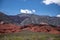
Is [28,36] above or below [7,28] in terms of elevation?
below

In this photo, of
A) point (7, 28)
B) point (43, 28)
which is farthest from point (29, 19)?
point (7, 28)

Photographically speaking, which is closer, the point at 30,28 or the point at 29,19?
the point at 30,28

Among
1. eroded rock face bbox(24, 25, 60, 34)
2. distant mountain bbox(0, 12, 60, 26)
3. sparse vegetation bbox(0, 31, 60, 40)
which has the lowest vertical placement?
sparse vegetation bbox(0, 31, 60, 40)

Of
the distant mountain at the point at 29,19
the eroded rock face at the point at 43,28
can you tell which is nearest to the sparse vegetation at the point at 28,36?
the eroded rock face at the point at 43,28

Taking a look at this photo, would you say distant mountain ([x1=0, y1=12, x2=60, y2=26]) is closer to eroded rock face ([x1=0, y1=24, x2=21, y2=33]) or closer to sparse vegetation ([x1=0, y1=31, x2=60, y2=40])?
eroded rock face ([x1=0, y1=24, x2=21, y2=33])

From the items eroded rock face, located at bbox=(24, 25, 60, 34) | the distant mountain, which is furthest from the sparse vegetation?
the distant mountain

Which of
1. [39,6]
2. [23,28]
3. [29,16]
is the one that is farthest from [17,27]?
[39,6]

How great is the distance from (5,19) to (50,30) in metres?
1.25

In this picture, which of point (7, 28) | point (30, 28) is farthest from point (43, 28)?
point (7, 28)

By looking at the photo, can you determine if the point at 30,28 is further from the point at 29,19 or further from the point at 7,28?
the point at 7,28

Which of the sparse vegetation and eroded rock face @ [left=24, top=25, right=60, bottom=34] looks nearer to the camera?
the sparse vegetation

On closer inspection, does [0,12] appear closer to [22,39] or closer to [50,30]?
[22,39]

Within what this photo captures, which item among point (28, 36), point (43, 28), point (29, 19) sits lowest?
point (28, 36)

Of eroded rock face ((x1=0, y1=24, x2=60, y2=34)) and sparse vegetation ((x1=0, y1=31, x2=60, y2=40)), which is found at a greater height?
eroded rock face ((x1=0, y1=24, x2=60, y2=34))
